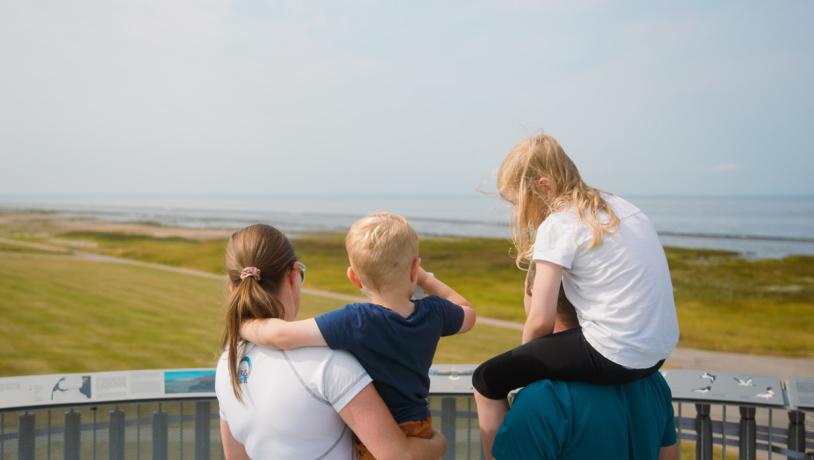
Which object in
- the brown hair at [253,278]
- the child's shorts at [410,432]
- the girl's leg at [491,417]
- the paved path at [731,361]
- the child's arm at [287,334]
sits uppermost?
the brown hair at [253,278]

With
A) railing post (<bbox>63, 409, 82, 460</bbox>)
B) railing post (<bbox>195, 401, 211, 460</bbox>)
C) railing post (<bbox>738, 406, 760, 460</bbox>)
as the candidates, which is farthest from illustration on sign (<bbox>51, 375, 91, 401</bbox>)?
railing post (<bbox>738, 406, 760, 460</bbox>)

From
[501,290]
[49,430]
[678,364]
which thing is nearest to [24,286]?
[501,290]

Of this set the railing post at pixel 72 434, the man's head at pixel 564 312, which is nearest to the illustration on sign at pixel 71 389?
the railing post at pixel 72 434

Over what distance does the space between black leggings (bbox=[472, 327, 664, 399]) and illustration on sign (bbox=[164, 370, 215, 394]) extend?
109 centimetres

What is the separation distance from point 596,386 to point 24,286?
27.4 metres

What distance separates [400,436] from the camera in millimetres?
1417

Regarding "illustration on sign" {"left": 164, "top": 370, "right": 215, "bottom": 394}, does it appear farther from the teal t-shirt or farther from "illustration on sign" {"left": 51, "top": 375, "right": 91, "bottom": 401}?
the teal t-shirt

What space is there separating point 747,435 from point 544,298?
56.7 inches

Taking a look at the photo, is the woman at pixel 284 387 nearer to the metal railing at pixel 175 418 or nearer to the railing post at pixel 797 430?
the metal railing at pixel 175 418

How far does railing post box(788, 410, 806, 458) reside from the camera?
243 cm

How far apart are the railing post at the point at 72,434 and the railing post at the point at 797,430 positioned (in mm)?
2628

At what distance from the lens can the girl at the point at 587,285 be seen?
1.68 meters

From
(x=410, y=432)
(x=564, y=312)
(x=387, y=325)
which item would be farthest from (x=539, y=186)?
(x=410, y=432)

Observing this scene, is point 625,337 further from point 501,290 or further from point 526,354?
point 501,290
